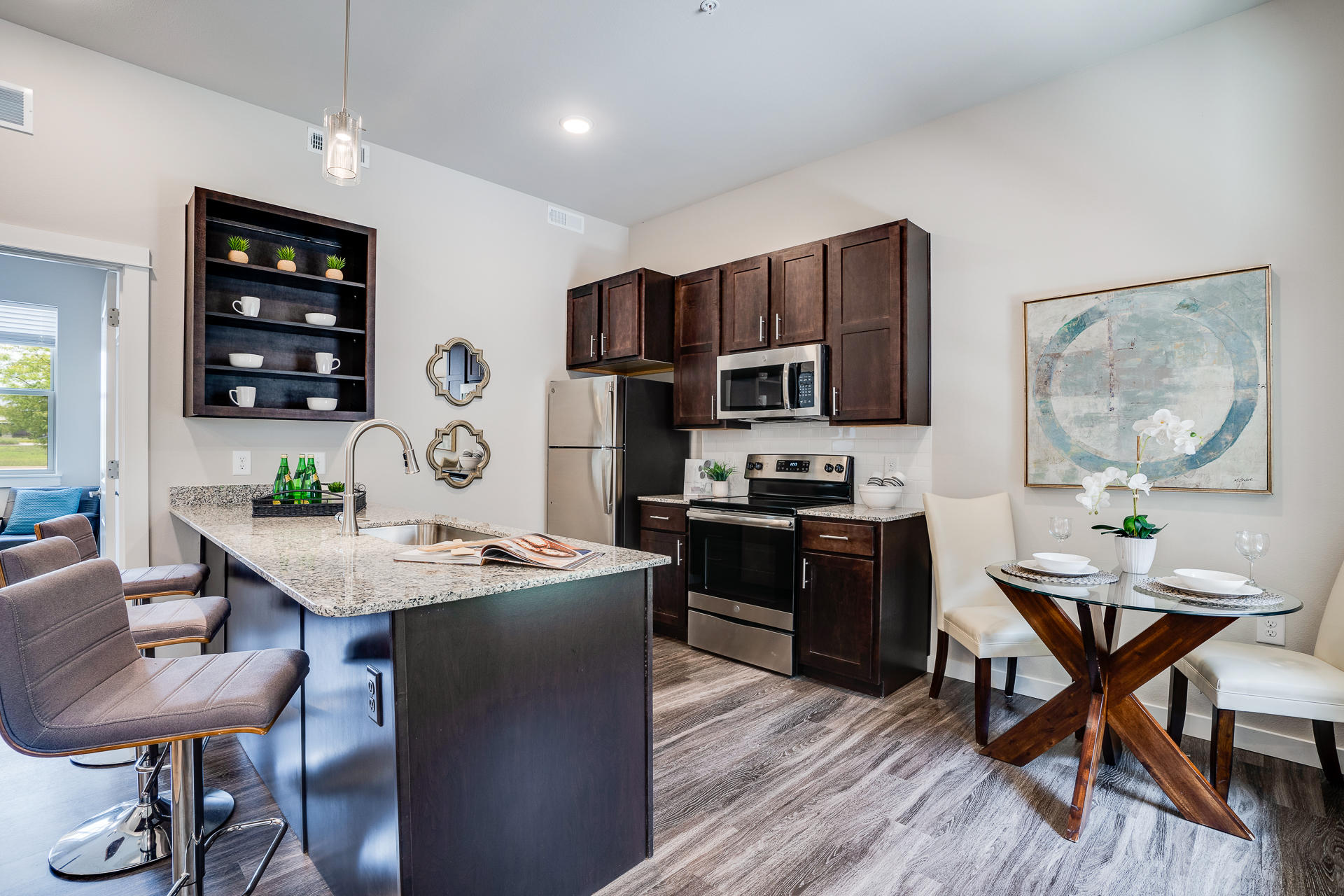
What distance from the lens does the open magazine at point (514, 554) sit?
5.43 ft

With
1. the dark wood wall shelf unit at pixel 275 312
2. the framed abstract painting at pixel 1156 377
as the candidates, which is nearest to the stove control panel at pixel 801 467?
the framed abstract painting at pixel 1156 377

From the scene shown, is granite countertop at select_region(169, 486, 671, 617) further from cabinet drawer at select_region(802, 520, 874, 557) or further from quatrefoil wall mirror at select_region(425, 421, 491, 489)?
cabinet drawer at select_region(802, 520, 874, 557)

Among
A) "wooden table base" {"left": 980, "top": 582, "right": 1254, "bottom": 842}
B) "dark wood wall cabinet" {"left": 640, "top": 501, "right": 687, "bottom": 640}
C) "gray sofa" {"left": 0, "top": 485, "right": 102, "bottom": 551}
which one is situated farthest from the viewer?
"gray sofa" {"left": 0, "top": 485, "right": 102, "bottom": 551}

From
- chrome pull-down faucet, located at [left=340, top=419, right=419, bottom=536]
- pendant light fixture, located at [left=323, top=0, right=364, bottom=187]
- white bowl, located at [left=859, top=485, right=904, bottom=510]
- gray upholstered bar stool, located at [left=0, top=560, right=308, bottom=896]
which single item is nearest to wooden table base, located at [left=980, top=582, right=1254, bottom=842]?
white bowl, located at [left=859, top=485, right=904, bottom=510]

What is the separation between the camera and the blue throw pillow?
508cm

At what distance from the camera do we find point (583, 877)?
5.54ft

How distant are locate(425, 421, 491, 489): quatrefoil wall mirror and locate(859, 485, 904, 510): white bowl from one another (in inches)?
94.9

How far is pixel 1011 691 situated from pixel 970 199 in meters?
2.45

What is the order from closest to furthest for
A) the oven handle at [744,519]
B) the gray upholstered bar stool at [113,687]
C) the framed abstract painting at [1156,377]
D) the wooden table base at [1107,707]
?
the gray upholstered bar stool at [113,687]
the wooden table base at [1107,707]
the framed abstract painting at [1156,377]
the oven handle at [744,519]

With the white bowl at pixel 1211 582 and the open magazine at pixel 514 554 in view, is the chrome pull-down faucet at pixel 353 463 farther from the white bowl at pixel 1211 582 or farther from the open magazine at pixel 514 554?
the white bowl at pixel 1211 582

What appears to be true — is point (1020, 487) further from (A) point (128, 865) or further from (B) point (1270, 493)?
(A) point (128, 865)

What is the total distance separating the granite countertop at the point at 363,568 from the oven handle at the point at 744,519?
58.3 inches

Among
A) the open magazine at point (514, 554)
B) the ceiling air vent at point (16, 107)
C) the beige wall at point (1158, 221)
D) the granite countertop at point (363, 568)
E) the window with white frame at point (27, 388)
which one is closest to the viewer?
the granite countertop at point (363, 568)

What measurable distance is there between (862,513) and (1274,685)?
5.20 feet
